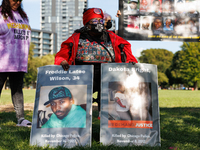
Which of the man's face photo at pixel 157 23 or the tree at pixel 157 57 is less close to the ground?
the tree at pixel 157 57

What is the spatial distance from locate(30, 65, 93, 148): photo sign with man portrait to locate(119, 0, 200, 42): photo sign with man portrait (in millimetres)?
2702

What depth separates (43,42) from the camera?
132000 millimetres

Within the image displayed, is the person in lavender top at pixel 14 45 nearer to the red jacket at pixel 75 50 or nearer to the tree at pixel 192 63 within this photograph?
the red jacket at pixel 75 50

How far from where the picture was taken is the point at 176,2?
19.7 feet

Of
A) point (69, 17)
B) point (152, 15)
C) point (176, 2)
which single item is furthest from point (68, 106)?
point (69, 17)

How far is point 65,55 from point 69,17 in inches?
6158

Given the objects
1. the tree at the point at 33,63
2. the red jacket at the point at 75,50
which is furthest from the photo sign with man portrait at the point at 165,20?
the tree at the point at 33,63

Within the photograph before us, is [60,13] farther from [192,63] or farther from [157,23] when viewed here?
[157,23]

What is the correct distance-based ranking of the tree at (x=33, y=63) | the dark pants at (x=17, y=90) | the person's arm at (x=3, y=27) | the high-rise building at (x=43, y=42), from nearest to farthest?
1. the person's arm at (x=3, y=27)
2. the dark pants at (x=17, y=90)
3. the tree at (x=33, y=63)
4. the high-rise building at (x=43, y=42)

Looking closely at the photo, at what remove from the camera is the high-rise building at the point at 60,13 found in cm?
15600

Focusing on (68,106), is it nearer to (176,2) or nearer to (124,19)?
(124,19)

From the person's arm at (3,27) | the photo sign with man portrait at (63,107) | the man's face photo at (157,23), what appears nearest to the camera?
the photo sign with man portrait at (63,107)

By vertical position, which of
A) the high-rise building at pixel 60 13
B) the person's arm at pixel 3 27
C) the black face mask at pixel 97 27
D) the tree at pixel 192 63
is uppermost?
the high-rise building at pixel 60 13

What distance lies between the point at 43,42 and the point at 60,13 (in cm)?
3452
